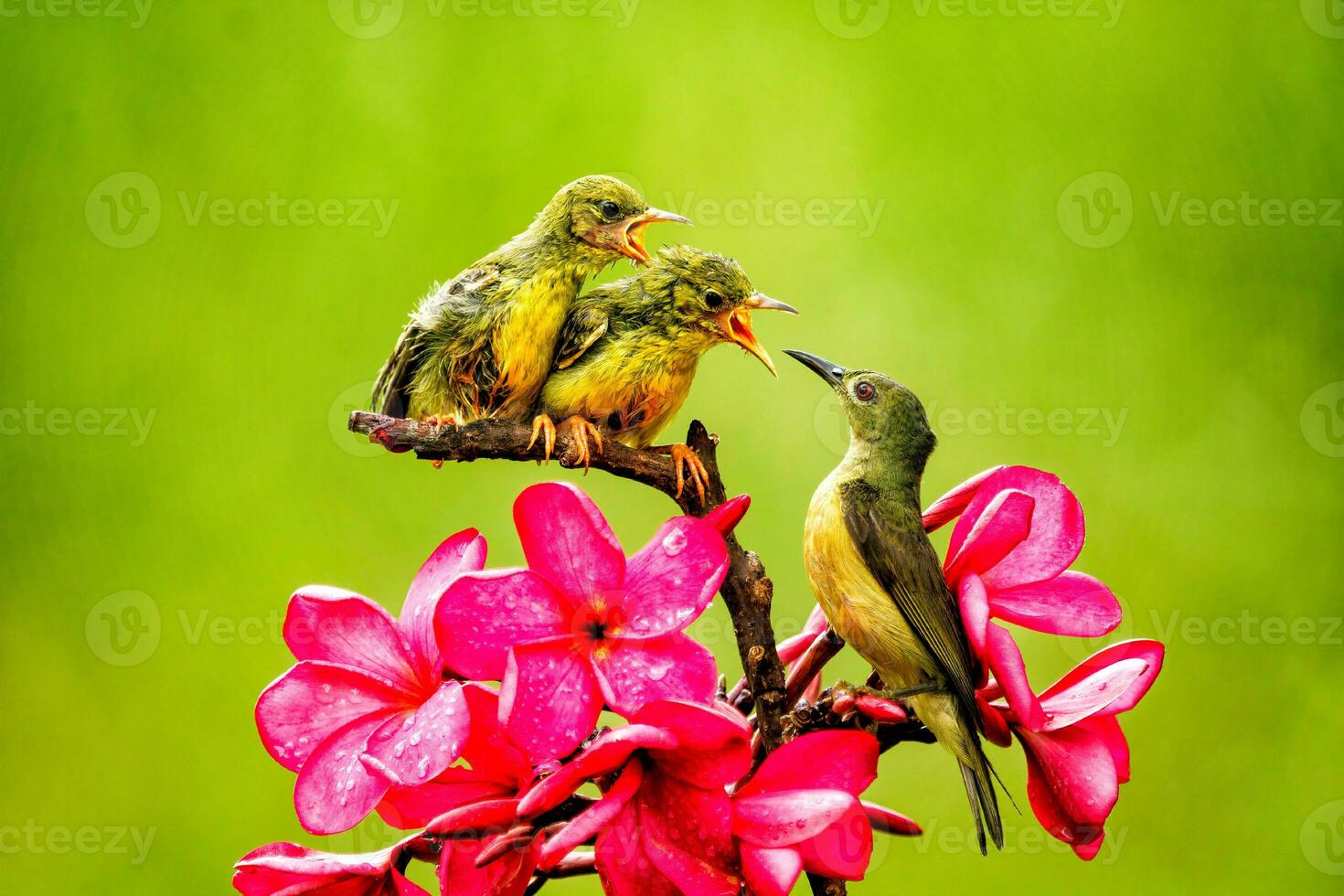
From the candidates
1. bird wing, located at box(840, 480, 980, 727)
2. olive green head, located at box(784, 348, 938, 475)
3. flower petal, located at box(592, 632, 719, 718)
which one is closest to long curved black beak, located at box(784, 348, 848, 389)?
olive green head, located at box(784, 348, 938, 475)

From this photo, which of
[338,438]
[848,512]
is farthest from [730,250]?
[848,512]

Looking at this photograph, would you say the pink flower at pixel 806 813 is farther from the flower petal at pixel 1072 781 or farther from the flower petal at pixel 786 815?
the flower petal at pixel 1072 781

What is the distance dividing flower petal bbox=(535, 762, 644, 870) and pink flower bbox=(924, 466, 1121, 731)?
0.23 m

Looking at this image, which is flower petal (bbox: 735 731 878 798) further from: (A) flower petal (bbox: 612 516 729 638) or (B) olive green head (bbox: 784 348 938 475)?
(B) olive green head (bbox: 784 348 938 475)

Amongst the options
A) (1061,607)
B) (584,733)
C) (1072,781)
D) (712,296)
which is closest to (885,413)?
(712,296)

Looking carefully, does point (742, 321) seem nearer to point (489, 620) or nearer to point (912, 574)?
point (912, 574)

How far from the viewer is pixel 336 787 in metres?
0.67

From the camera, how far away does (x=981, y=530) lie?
74cm

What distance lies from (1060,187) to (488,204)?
40.0 inches

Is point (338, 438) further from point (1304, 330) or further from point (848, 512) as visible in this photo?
point (1304, 330)

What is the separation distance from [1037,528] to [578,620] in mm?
322

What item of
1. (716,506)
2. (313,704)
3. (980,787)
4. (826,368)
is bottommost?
(980,787)

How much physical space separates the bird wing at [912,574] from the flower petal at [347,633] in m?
0.36

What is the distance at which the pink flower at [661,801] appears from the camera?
0.60 meters
